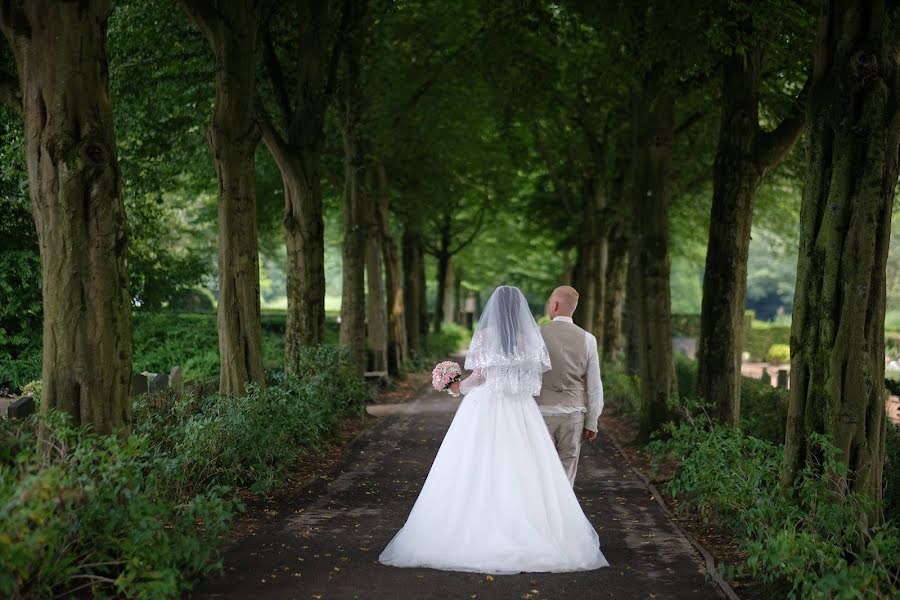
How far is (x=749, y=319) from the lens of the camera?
4534 cm

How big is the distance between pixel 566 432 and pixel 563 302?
1.11 meters

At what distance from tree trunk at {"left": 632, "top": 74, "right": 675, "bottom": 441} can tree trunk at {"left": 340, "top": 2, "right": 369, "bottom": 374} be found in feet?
22.1

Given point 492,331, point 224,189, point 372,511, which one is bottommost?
point 372,511

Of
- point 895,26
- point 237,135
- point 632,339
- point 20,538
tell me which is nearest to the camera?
point 20,538

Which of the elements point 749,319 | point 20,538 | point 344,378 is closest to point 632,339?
point 344,378

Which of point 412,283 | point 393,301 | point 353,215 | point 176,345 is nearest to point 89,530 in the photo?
point 353,215

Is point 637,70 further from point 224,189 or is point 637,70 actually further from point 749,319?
point 749,319

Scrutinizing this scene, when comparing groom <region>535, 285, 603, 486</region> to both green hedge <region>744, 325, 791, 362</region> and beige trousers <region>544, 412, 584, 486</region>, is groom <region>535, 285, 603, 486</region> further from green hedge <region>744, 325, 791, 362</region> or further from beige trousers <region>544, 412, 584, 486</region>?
green hedge <region>744, 325, 791, 362</region>

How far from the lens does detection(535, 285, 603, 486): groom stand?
26.6ft

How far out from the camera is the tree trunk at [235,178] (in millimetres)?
12305

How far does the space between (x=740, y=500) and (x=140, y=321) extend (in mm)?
20344

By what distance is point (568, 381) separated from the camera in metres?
8.17

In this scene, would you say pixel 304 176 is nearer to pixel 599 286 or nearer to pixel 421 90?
pixel 421 90

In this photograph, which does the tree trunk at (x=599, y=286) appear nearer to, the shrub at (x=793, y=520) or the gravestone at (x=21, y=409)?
the shrub at (x=793, y=520)
